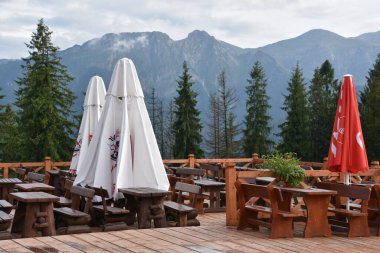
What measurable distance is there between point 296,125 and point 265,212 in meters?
40.1

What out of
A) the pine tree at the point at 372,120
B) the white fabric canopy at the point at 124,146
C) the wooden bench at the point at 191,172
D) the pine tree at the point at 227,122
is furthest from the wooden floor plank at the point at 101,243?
the pine tree at the point at 227,122

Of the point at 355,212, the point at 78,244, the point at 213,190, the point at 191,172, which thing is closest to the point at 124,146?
the point at 78,244

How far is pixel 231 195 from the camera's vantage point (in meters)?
8.21

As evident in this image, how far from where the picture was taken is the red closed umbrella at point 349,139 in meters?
7.93

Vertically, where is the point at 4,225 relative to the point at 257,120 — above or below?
below

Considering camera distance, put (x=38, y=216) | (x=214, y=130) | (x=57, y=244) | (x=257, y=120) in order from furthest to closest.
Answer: (x=214, y=130)
(x=257, y=120)
(x=38, y=216)
(x=57, y=244)

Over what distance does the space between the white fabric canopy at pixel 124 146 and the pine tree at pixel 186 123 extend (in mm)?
36837

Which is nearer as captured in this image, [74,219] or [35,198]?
[35,198]

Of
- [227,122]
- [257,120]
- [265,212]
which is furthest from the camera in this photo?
[257,120]

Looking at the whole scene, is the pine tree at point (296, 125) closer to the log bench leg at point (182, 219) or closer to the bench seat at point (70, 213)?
the log bench leg at point (182, 219)

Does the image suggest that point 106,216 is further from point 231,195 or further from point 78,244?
point 231,195

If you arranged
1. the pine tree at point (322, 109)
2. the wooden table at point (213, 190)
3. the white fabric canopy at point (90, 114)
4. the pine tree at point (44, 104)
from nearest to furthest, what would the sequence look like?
the wooden table at point (213, 190) → the white fabric canopy at point (90, 114) → the pine tree at point (44, 104) → the pine tree at point (322, 109)

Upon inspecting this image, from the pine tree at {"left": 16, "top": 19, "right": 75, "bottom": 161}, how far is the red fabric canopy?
93.5ft

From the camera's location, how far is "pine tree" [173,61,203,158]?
151 ft
